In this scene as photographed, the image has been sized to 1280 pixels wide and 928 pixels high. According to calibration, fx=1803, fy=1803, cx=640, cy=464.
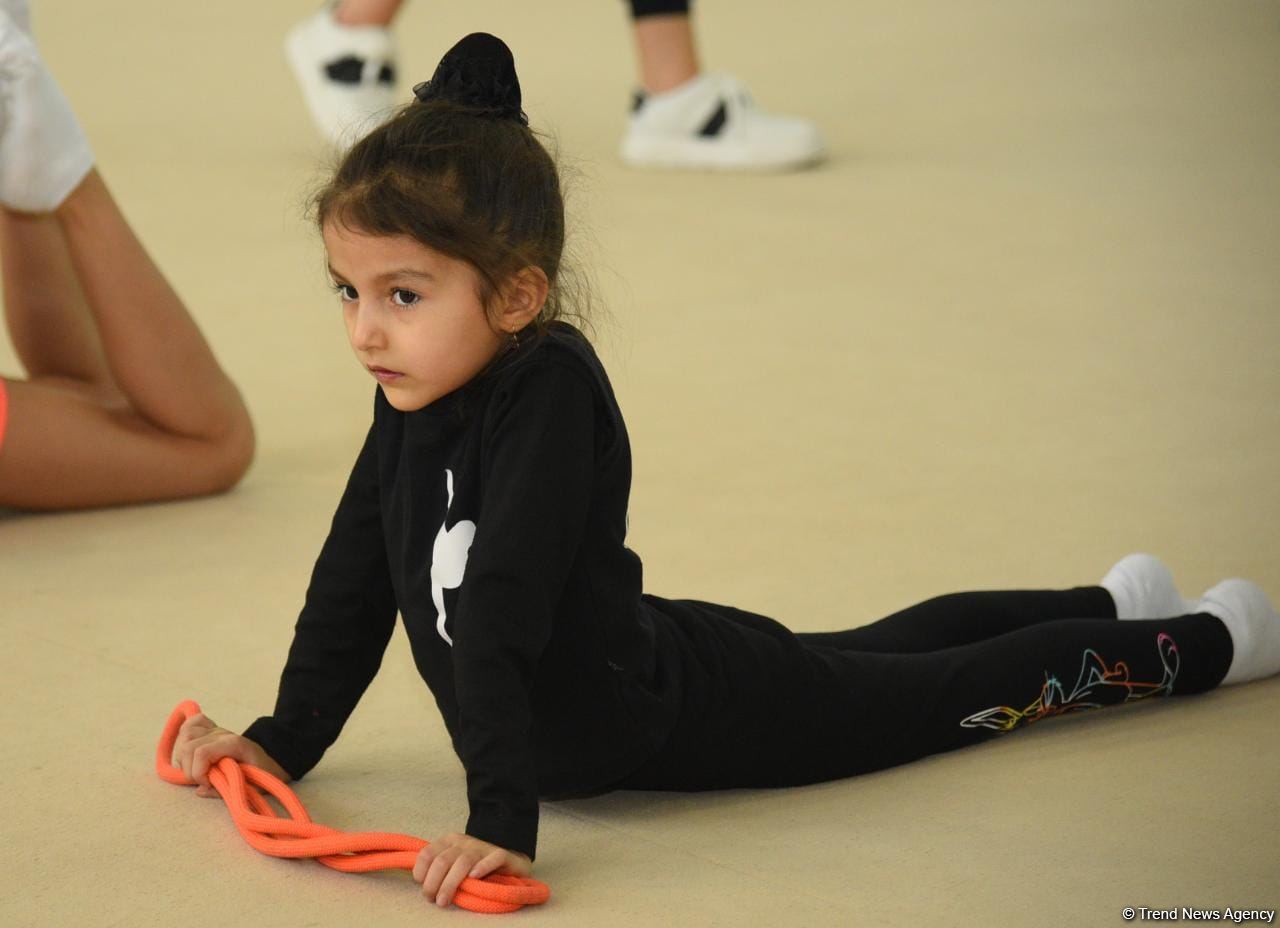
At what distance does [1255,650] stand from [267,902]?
2.26ft

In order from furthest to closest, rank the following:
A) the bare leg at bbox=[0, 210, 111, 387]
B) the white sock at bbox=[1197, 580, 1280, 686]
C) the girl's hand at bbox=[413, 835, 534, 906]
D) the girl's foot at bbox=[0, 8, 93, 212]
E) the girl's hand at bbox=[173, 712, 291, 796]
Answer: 1. the bare leg at bbox=[0, 210, 111, 387]
2. the girl's foot at bbox=[0, 8, 93, 212]
3. the white sock at bbox=[1197, 580, 1280, 686]
4. the girl's hand at bbox=[173, 712, 291, 796]
5. the girl's hand at bbox=[413, 835, 534, 906]

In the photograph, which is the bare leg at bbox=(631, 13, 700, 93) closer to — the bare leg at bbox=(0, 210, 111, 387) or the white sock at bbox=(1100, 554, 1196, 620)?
the bare leg at bbox=(0, 210, 111, 387)

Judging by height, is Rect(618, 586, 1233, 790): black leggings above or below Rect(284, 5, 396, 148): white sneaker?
below

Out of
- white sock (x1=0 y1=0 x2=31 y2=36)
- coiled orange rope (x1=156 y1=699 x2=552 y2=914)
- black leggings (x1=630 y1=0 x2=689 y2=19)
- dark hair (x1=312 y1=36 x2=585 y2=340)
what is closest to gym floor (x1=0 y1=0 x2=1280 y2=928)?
coiled orange rope (x1=156 y1=699 x2=552 y2=914)

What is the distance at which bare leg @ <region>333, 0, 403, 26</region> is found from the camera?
284 cm

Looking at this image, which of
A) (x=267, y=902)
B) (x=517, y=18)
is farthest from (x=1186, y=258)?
(x=517, y=18)

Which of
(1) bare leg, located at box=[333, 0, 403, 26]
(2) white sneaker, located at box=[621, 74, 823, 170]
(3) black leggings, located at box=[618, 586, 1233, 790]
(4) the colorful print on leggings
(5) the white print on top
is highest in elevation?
(1) bare leg, located at box=[333, 0, 403, 26]

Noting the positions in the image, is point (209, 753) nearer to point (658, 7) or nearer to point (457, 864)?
point (457, 864)

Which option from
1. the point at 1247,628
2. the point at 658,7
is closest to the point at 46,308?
the point at 1247,628

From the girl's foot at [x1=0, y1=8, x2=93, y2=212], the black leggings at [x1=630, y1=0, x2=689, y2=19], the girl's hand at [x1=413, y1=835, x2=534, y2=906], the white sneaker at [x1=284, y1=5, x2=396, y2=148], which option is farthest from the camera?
the black leggings at [x1=630, y1=0, x2=689, y2=19]

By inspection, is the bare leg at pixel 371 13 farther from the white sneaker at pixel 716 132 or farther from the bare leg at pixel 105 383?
the bare leg at pixel 105 383

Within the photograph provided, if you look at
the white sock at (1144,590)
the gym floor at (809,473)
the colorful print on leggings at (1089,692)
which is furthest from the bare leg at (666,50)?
the colorful print on leggings at (1089,692)

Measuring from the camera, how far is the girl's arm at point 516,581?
929mm

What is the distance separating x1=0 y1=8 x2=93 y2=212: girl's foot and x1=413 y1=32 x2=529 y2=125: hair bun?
2.00 ft
